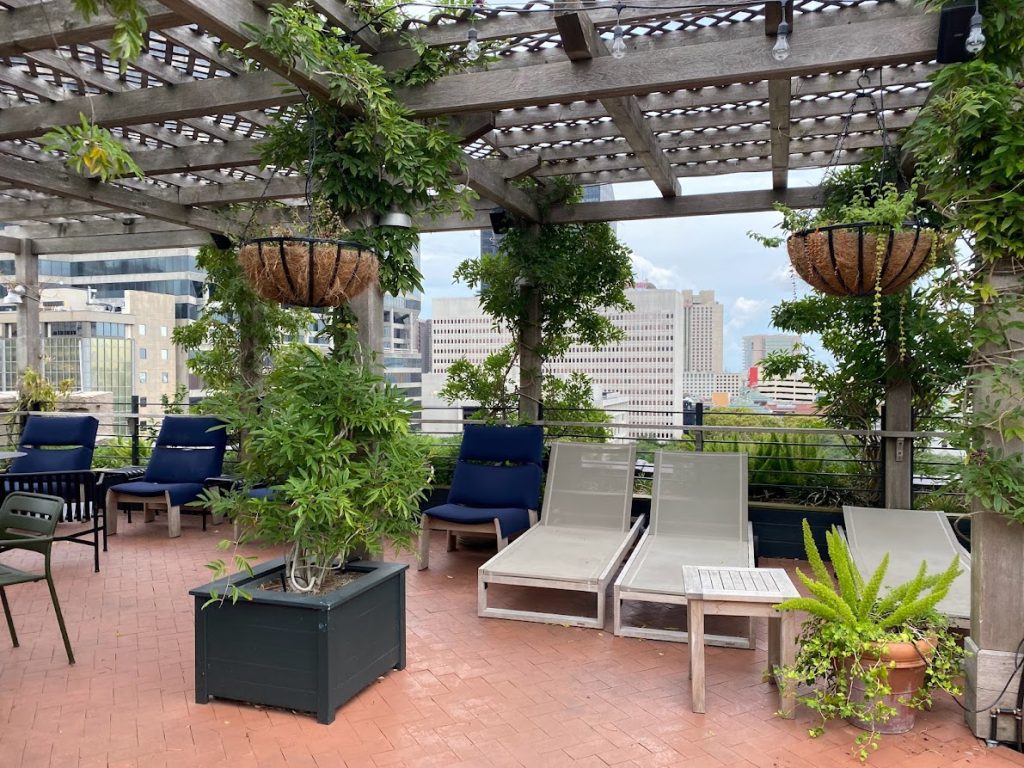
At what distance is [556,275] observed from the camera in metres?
7.34

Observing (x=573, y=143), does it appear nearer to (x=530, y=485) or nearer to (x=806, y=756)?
(x=530, y=485)

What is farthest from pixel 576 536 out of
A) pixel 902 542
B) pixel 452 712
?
pixel 452 712

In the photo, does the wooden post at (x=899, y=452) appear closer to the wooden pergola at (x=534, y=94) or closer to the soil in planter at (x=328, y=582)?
the wooden pergola at (x=534, y=94)

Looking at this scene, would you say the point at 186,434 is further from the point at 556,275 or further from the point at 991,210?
the point at 991,210

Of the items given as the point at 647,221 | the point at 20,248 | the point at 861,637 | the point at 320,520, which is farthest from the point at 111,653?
the point at 20,248

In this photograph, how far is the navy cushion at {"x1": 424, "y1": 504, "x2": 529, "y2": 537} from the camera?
5.72 m

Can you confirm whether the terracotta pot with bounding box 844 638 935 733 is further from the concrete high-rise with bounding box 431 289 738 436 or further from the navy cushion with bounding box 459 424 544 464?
the concrete high-rise with bounding box 431 289 738 436

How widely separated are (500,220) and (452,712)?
514 cm

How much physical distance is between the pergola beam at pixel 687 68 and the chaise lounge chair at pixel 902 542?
9.14 ft

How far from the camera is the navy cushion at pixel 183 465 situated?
7223 mm

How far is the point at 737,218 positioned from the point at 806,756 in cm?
538

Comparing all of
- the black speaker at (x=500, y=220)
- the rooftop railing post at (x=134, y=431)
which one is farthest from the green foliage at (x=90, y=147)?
the rooftop railing post at (x=134, y=431)

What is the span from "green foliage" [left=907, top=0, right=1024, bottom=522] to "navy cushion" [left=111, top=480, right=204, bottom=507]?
6081 millimetres

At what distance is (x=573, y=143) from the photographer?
21.2 feet
